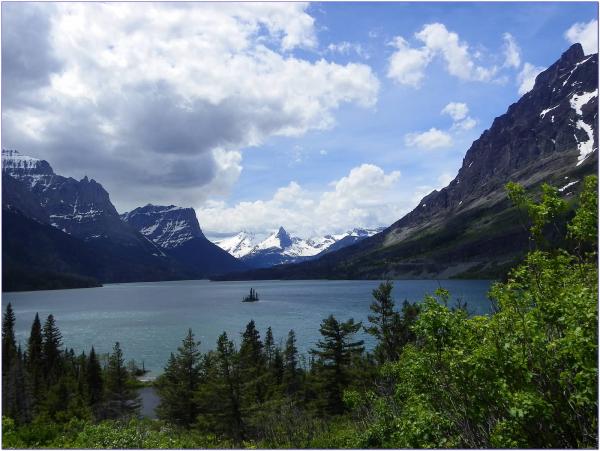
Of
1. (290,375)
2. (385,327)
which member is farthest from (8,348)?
(385,327)

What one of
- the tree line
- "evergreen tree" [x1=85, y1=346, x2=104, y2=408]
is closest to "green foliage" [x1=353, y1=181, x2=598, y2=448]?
the tree line

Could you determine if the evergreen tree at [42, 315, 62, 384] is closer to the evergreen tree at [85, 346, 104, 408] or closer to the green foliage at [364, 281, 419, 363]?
the evergreen tree at [85, 346, 104, 408]

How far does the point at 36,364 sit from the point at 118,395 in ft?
86.4

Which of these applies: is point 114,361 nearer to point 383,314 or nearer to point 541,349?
point 383,314

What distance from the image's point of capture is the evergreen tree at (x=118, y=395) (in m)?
68.7

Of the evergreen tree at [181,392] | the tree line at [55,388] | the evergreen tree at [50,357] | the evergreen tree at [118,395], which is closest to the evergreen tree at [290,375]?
the evergreen tree at [181,392]

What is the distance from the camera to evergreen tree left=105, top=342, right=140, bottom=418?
225ft

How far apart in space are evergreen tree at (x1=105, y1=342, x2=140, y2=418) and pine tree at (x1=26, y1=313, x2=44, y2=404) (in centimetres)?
1146

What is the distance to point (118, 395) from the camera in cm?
7169

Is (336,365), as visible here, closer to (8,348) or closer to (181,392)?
(181,392)

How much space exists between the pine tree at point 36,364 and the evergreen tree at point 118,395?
37.6 ft

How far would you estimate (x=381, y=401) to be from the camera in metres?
21.8

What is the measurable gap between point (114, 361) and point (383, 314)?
60.4 meters

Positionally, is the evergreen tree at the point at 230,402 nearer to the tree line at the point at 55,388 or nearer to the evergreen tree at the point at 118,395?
the tree line at the point at 55,388
